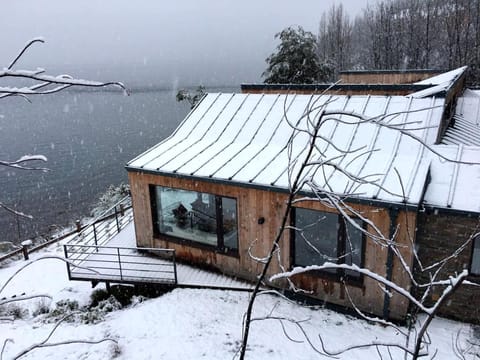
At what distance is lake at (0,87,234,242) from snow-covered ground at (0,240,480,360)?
770 cm

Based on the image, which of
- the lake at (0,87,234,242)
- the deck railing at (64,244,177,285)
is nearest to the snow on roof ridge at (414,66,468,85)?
the deck railing at (64,244,177,285)

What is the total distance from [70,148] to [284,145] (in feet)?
119

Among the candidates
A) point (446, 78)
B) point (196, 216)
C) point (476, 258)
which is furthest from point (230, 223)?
point (446, 78)

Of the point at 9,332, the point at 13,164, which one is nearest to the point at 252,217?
the point at 9,332

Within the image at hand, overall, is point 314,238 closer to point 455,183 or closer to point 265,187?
point 265,187

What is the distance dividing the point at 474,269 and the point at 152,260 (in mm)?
8146

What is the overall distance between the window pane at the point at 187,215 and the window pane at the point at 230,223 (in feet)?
1.13

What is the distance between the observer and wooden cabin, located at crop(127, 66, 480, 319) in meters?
8.21

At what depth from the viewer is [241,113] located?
1266 cm

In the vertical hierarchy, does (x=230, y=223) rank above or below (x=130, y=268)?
above

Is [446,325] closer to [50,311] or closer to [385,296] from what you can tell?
[385,296]

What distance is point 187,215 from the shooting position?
36.3 feet

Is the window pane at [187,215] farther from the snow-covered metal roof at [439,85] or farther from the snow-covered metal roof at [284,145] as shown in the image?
the snow-covered metal roof at [439,85]

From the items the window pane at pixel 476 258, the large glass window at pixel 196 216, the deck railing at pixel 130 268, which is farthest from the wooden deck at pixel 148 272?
the window pane at pixel 476 258
